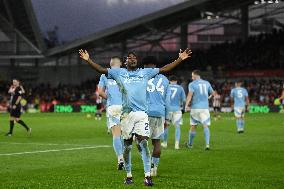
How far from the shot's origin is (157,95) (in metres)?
15.6

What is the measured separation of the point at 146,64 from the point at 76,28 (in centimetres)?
6416

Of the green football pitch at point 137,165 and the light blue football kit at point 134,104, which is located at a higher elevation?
the light blue football kit at point 134,104

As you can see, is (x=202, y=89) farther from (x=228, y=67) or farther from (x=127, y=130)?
(x=228, y=67)

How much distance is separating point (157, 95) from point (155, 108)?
2.31 ft

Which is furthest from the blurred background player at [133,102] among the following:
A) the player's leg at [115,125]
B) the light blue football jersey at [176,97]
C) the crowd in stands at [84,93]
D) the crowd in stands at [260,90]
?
the crowd in stands at [84,93]

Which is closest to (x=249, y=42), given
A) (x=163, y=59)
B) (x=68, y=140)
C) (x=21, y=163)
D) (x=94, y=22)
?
(x=163, y=59)

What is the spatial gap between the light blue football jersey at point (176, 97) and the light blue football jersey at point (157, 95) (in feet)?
21.1

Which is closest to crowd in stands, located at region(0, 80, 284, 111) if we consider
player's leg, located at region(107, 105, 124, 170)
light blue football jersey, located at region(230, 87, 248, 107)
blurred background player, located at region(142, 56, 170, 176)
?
light blue football jersey, located at region(230, 87, 248, 107)

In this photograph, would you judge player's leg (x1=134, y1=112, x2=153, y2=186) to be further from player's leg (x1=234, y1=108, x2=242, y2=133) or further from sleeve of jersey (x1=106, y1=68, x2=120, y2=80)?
player's leg (x1=234, y1=108, x2=242, y2=133)

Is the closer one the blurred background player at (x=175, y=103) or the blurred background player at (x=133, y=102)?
the blurred background player at (x=133, y=102)

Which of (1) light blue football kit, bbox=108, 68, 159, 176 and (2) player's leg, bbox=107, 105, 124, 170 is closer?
(1) light blue football kit, bbox=108, 68, 159, 176

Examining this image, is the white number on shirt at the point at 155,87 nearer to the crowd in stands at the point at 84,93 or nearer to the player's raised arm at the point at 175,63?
the player's raised arm at the point at 175,63

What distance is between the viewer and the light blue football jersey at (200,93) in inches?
862

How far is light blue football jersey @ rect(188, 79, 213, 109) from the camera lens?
21.9 m
